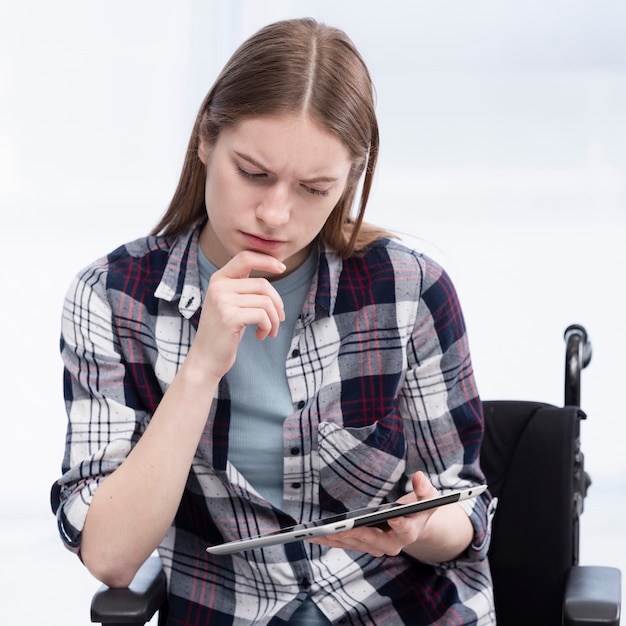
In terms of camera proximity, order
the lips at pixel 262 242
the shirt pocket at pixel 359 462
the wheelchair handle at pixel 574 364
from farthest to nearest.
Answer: the wheelchair handle at pixel 574 364
the shirt pocket at pixel 359 462
the lips at pixel 262 242

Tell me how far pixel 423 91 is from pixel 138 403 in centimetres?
235

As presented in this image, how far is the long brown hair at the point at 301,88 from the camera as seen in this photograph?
1293mm

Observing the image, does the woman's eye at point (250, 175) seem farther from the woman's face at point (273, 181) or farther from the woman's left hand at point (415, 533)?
the woman's left hand at point (415, 533)

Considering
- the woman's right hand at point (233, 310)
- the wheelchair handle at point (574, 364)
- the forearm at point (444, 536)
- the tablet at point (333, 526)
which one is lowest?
the forearm at point (444, 536)

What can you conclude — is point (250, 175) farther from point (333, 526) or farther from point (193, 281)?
point (333, 526)

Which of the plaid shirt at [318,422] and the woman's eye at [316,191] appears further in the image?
the plaid shirt at [318,422]

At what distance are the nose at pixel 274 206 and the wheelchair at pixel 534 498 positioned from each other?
53cm

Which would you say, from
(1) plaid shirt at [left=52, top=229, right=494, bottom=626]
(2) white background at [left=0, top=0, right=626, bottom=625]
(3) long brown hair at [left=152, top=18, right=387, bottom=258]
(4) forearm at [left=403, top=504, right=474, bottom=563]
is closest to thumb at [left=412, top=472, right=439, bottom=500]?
(4) forearm at [left=403, top=504, right=474, bottom=563]

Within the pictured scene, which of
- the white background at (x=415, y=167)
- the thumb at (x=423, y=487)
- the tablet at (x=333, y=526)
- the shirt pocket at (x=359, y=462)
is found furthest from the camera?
the white background at (x=415, y=167)

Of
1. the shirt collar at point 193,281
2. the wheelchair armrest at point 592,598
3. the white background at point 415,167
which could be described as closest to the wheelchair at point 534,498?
the wheelchair armrest at point 592,598

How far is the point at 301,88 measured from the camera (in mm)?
1299

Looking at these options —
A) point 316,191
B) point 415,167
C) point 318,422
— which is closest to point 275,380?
point 318,422

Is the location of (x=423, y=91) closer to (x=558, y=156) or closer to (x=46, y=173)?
(x=558, y=156)

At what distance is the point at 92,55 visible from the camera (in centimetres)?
344
